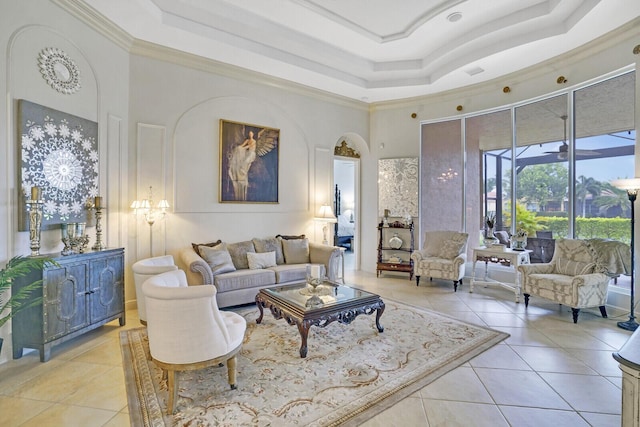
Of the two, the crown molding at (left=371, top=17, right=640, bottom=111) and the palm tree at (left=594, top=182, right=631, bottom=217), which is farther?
the palm tree at (left=594, top=182, right=631, bottom=217)

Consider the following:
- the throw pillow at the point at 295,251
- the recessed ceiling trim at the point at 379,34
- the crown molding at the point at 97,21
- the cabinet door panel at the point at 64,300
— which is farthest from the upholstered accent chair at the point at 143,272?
the recessed ceiling trim at the point at 379,34

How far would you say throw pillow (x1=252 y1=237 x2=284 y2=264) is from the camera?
207 inches

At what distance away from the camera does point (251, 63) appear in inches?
200

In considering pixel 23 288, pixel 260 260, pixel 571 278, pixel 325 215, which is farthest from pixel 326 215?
pixel 23 288

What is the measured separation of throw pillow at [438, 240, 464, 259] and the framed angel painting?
3143mm

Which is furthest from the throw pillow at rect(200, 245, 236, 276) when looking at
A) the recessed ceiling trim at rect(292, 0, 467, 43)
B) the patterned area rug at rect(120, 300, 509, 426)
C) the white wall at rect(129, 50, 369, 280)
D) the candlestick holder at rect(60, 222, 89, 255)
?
the recessed ceiling trim at rect(292, 0, 467, 43)

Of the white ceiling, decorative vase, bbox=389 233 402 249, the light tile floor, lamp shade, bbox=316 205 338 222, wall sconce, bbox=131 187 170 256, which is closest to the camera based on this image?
the light tile floor

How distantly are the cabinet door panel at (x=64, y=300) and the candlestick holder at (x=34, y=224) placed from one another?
0.91 ft

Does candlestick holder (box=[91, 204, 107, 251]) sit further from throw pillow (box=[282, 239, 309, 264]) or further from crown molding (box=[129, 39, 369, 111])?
throw pillow (box=[282, 239, 309, 264])

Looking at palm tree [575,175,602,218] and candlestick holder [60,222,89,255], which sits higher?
palm tree [575,175,602,218]

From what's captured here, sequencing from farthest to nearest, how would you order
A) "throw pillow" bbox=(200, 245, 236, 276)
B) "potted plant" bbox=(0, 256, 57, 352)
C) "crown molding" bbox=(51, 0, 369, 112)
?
"throw pillow" bbox=(200, 245, 236, 276) → "crown molding" bbox=(51, 0, 369, 112) → "potted plant" bbox=(0, 256, 57, 352)

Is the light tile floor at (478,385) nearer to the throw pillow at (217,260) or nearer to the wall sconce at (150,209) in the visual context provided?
the throw pillow at (217,260)

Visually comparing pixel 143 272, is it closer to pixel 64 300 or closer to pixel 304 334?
pixel 64 300

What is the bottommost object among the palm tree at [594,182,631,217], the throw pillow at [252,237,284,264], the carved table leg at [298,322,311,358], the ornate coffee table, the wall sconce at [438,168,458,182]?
the carved table leg at [298,322,311,358]
